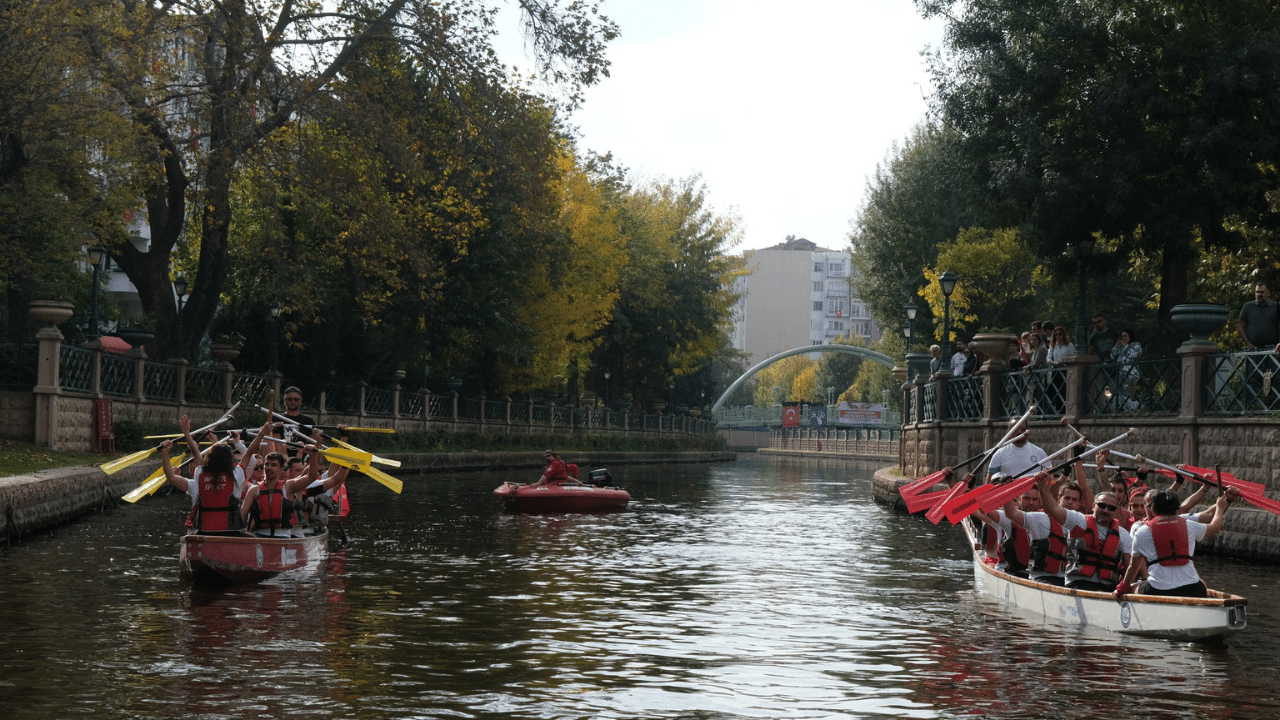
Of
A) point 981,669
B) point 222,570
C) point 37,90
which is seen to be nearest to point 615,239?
point 37,90

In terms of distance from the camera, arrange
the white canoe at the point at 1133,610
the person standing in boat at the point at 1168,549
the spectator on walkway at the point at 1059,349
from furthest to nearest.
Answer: the spectator on walkway at the point at 1059,349 < the person standing in boat at the point at 1168,549 < the white canoe at the point at 1133,610

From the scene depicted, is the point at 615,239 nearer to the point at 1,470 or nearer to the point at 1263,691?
the point at 1,470

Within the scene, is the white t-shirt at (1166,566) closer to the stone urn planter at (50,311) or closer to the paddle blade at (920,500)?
the paddle blade at (920,500)

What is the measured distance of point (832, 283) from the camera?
610 feet

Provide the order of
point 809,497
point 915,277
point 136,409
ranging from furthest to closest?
point 915,277, point 809,497, point 136,409

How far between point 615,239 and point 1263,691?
53876mm

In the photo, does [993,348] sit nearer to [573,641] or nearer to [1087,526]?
[1087,526]

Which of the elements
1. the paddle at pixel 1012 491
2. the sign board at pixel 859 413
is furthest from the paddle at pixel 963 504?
the sign board at pixel 859 413

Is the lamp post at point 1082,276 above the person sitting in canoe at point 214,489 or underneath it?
above

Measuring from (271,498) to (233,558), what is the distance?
4.97 ft

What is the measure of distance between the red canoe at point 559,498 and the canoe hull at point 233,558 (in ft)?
40.2

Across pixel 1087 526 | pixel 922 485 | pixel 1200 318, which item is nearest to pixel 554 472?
pixel 922 485

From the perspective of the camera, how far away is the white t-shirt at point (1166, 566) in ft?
43.0

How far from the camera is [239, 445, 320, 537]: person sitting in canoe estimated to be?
17281mm
